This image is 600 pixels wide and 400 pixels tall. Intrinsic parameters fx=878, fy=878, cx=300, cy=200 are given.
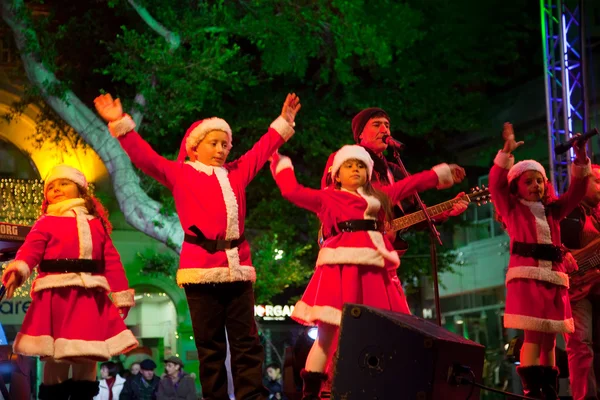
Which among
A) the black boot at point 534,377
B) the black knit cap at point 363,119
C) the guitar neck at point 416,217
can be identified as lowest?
the black boot at point 534,377

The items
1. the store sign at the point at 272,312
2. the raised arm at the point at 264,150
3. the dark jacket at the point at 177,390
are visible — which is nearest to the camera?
the raised arm at the point at 264,150

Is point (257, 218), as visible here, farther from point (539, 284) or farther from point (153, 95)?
point (539, 284)

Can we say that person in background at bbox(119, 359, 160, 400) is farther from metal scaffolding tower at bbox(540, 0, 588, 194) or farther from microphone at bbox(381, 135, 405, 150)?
microphone at bbox(381, 135, 405, 150)

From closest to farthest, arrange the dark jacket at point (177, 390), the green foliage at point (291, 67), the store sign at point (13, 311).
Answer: the dark jacket at point (177, 390), the green foliage at point (291, 67), the store sign at point (13, 311)

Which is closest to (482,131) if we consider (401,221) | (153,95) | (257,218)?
(257,218)

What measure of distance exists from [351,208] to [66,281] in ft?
6.59

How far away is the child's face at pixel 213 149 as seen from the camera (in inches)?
237

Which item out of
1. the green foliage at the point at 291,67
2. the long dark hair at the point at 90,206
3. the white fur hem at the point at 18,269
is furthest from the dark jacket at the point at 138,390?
the white fur hem at the point at 18,269

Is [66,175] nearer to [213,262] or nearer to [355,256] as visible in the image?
[213,262]

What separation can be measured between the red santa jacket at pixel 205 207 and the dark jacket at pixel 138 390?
7.08 metres

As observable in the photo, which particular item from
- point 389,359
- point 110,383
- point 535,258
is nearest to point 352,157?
point 535,258

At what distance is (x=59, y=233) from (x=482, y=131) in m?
16.3

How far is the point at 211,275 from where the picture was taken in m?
5.53

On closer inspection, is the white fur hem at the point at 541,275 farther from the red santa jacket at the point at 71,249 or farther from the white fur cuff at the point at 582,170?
the red santa jacket at the point at 71,249
